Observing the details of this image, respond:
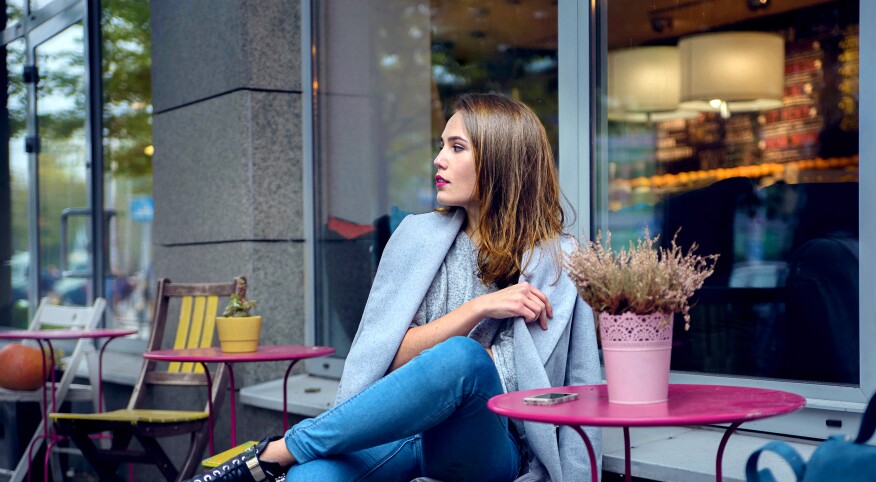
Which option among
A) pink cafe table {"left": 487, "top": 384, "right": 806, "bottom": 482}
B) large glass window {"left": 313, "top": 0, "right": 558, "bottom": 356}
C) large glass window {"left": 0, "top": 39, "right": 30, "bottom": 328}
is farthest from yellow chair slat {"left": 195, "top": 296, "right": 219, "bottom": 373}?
large glass window {"left": 0, "top": 39, "right": 30, "bottom": 328}

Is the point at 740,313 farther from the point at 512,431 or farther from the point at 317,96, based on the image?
the point at 317,96

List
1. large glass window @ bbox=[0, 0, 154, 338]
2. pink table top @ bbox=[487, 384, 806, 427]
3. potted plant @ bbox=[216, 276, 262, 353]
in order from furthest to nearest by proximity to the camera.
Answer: large glass window @ bbox=[0, 0, 154, 338] → potted plant @ bbox=[216, 276, 262, 353] → pink table top @ bbox=[487, 384, 806, 427]

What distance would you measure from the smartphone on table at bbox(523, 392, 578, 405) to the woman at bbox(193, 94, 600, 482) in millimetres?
307

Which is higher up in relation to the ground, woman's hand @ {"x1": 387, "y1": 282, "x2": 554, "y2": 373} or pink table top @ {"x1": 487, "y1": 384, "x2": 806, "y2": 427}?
woman's hand @ {"x1": 387, "y1": 282, "x2": 554, "y2": 373}

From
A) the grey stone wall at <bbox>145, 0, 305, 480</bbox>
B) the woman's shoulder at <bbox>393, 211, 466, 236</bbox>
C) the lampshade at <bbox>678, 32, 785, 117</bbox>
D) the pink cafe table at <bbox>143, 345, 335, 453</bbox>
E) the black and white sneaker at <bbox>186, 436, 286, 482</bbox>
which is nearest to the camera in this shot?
the black and white sneaker at <bbox>186, 436, 286, 482</bbox>

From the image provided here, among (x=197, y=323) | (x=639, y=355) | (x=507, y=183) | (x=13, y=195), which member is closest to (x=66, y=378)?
(x=197, y=323)

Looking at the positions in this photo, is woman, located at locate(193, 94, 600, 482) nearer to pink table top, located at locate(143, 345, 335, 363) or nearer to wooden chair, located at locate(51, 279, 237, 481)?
pink table top, located at locate(143, 345, 335, 363)

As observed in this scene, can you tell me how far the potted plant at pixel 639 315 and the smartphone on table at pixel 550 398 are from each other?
0.09 m

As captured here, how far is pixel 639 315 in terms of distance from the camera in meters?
1.81

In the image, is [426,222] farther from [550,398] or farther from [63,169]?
[63,169]

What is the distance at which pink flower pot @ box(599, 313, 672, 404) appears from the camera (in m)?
1.82

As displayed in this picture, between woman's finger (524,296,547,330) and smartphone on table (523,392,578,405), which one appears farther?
woman's finger (524,296,547,330)

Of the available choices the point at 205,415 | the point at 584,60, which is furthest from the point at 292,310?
the point at 584,60

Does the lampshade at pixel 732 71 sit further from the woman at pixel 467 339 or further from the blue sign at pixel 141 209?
the blue sign at pixel 141 209
